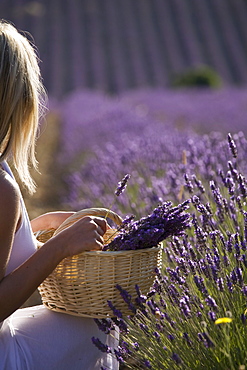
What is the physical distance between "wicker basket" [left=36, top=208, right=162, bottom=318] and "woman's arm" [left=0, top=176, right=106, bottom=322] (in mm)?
45

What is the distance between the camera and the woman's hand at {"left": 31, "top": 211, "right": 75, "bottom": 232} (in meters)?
2.04

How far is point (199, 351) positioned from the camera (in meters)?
1.54

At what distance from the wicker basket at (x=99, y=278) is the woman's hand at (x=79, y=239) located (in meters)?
0.03

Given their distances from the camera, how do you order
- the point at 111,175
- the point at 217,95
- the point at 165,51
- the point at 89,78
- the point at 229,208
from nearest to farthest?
the point at 229,208 < the point at 111,175 < the point at 217,95 < the point at 89,78 < the point at 165,51

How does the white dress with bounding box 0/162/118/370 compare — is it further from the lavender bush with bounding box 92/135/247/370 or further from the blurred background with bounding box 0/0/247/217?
the blurred background with bounding box 0/0/247/217

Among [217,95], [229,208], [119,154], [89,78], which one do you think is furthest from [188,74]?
[229,208]

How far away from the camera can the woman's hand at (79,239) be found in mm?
1598

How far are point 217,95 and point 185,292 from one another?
10.8 metres

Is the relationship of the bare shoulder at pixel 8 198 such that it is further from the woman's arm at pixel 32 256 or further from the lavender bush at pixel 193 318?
the lavender bush at pixel 193 318

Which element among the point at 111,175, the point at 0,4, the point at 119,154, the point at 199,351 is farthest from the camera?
the point at 0,4

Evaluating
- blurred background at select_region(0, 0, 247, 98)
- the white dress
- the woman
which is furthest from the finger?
blurred background at select_region(0, 0, 247, 98)

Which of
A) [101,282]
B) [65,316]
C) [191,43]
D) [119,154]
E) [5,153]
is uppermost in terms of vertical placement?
[5,153]

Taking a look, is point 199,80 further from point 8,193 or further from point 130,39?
point 8,193

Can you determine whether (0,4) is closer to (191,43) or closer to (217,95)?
(191,43)
